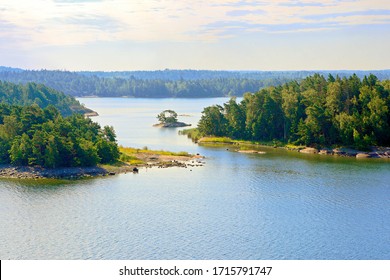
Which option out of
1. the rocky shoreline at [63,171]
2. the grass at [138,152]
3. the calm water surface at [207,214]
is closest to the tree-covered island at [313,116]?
the calm water surface at [207,214]

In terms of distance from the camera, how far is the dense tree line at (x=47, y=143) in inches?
2616

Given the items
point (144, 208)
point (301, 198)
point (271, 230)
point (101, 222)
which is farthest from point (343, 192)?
point (101, 222)

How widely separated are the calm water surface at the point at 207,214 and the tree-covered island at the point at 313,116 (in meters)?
11.9

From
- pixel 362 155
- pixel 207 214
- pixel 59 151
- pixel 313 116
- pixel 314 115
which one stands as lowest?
pixel 207 214

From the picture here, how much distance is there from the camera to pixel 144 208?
50844 mm

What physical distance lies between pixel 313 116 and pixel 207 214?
136ft

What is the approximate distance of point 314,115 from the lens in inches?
3383

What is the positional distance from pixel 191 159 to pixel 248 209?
2864 centimetres

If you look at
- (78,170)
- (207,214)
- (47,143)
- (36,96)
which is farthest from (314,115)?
(36,96)

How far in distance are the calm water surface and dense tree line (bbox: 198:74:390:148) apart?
1185cm

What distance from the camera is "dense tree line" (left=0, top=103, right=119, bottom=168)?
2616 inches

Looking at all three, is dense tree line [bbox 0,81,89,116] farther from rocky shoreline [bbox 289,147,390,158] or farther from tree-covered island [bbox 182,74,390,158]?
rocky shoreline [bbox 289,147,390,158]

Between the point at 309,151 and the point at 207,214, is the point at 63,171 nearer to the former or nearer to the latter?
the point at 207,214

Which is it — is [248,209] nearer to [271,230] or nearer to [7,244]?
[271,230]
